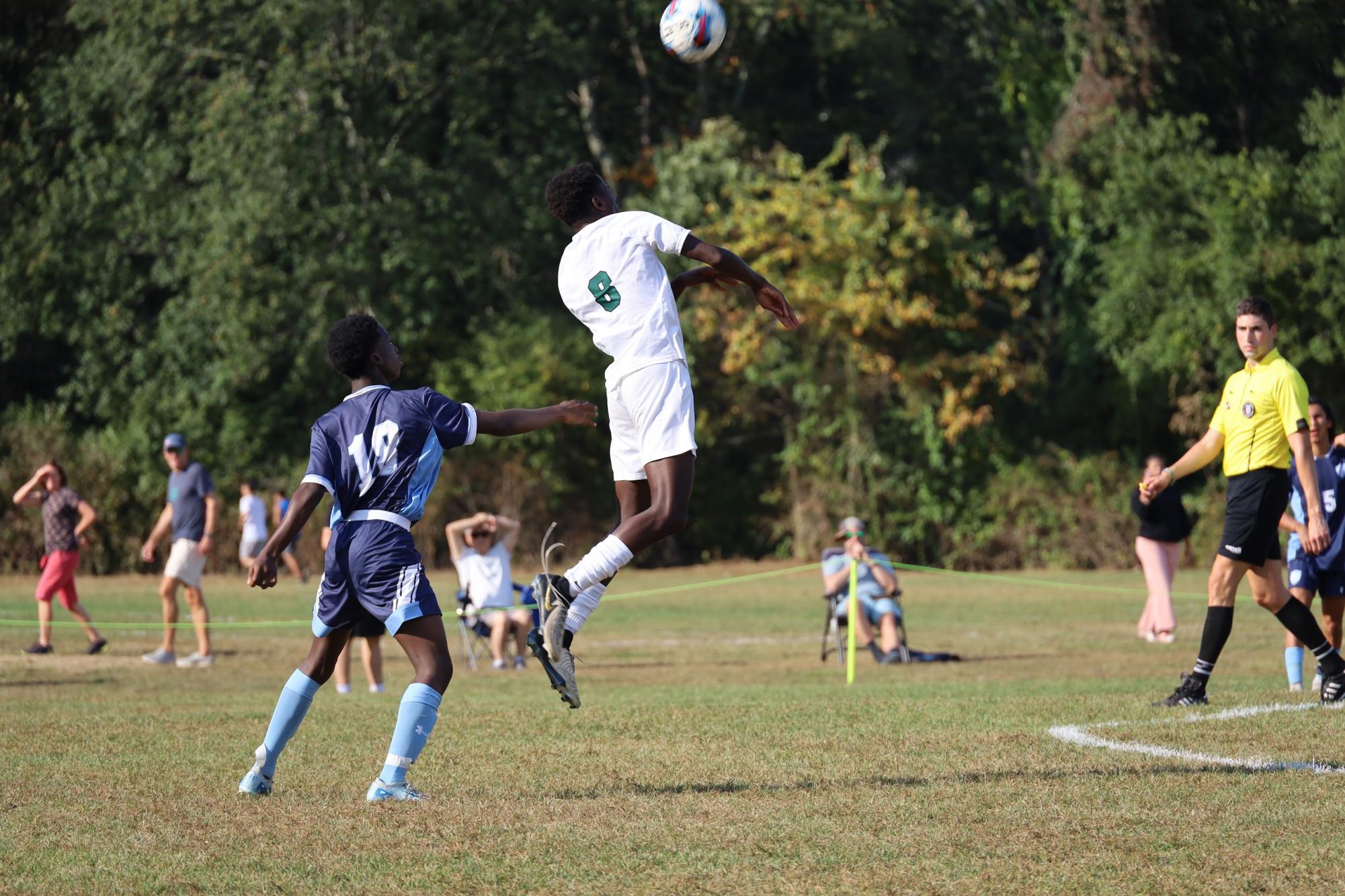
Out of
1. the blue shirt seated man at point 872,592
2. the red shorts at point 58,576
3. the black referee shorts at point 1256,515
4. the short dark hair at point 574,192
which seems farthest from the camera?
the red shorts at point 58,576

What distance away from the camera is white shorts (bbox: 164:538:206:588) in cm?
1548

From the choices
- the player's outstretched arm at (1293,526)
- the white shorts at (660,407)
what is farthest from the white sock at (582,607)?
the player's outstretched arm at (1293,526)

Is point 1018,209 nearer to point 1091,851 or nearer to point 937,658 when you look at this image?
point 937,658

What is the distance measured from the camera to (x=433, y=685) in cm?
648

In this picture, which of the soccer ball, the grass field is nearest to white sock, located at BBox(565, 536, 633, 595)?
the grass field

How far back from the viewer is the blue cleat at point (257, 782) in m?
6.73

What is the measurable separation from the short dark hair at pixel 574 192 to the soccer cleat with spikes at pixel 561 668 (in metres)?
1.92

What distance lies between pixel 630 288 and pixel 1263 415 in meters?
4.23

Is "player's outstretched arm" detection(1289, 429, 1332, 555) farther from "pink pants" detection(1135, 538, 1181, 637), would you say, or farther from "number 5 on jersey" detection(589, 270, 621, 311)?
"pink pants" detection(1135, 538, 1181, 637)

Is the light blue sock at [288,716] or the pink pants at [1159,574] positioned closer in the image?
the light blue sock at [288,716]

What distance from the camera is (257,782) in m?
6.74

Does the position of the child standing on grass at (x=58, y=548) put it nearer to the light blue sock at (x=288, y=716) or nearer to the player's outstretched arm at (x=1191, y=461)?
the light blue sock at (x=288, y=716)

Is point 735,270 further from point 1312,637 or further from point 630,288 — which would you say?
point 1312,637

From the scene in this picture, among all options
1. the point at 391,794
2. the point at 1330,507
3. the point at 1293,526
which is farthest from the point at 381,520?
the point at 1330,507
